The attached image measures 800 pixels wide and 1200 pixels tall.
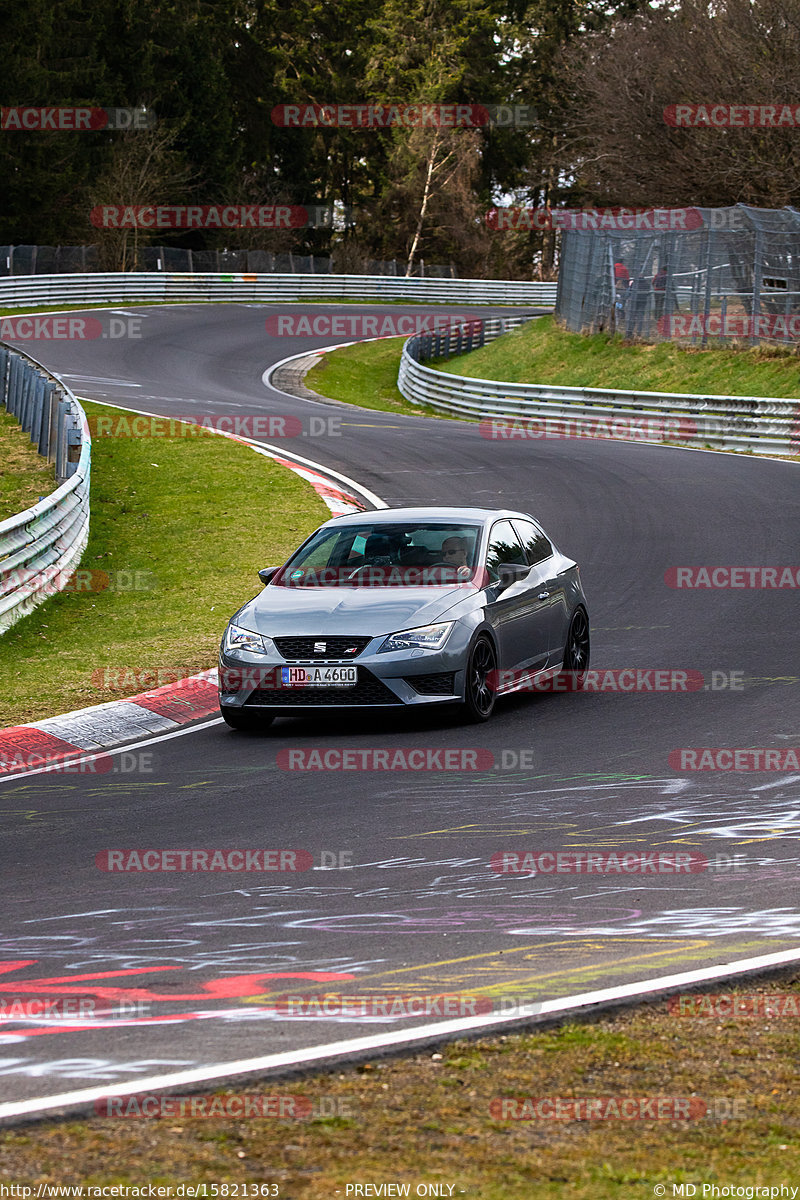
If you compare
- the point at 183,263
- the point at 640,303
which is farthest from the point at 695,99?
the point at 183,263

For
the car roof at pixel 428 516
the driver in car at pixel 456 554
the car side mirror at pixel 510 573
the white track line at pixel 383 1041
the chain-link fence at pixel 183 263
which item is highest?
the chain-link fence at pixel 183 263

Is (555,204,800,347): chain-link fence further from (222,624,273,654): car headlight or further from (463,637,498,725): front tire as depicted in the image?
(222,624,273,654): car headlight

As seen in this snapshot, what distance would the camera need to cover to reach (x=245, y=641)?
1092 centimetres

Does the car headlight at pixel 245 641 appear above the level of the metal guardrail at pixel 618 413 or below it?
below

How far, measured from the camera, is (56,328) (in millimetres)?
50188

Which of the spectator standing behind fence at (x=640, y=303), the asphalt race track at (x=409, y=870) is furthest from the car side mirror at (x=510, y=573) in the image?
the spectator standing behind fence at (x=640, y=303)

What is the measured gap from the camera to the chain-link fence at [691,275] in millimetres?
32219

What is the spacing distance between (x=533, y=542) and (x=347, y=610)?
2.41 m

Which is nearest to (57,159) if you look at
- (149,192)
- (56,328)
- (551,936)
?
(149,192)

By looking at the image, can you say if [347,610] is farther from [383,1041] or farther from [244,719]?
[383,1041]

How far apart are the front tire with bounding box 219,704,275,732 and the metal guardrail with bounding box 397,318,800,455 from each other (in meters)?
18.7

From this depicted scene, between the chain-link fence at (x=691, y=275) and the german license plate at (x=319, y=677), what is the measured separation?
77.1 ft

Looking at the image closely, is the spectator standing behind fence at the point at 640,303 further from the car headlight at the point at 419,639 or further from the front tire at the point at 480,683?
the car headlight at the point at 419,639

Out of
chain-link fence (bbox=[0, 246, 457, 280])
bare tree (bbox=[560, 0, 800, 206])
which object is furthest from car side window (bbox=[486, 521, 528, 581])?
chain-link fence (bbox=[0, 246, 457, 280])
